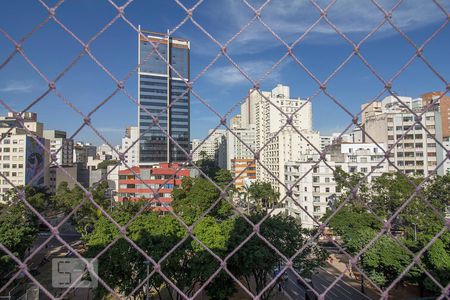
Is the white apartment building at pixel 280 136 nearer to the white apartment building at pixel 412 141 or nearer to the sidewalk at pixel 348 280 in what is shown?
the sidewalk at pixel 348 280

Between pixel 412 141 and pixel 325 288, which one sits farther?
pixel 412 141

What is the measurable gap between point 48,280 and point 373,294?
934cm

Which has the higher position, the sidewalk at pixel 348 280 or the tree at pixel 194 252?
the tree at pixel 194 252

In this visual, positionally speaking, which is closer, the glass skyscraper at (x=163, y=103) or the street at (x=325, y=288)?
the street at (x=325, y=288)

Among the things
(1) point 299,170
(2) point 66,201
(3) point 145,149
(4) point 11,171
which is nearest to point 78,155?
(3) point 145,149

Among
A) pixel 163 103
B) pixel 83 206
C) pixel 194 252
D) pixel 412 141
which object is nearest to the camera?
pixel 194 252

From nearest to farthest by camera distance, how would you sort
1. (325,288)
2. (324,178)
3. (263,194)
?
(325,288), (324,178), (263,194)

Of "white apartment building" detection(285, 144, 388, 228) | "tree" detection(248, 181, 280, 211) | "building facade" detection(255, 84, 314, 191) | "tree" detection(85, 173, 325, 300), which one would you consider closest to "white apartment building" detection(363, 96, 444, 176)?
"white apartment building" detection(285, 144, 388, 228)

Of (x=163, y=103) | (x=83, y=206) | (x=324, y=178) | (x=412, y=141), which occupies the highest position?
(x=163, y=103)

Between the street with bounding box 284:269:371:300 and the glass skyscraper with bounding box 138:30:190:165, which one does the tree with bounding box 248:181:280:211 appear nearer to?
the glass skyscraper with bounding box 138:30:190:165

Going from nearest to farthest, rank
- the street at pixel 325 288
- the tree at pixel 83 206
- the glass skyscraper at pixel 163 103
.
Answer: the street at pixel 325 288, the tree at pixel 83 206, the glass skyscraper at pixel 163 103

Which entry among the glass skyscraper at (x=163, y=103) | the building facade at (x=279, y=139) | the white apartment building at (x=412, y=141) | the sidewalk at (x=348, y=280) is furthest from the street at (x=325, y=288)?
the glass skyscraper at (x=163, y=103)

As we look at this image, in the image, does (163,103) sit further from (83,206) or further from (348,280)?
(348,280)

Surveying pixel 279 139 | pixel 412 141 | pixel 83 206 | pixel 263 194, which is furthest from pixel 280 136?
pixel 83 206
